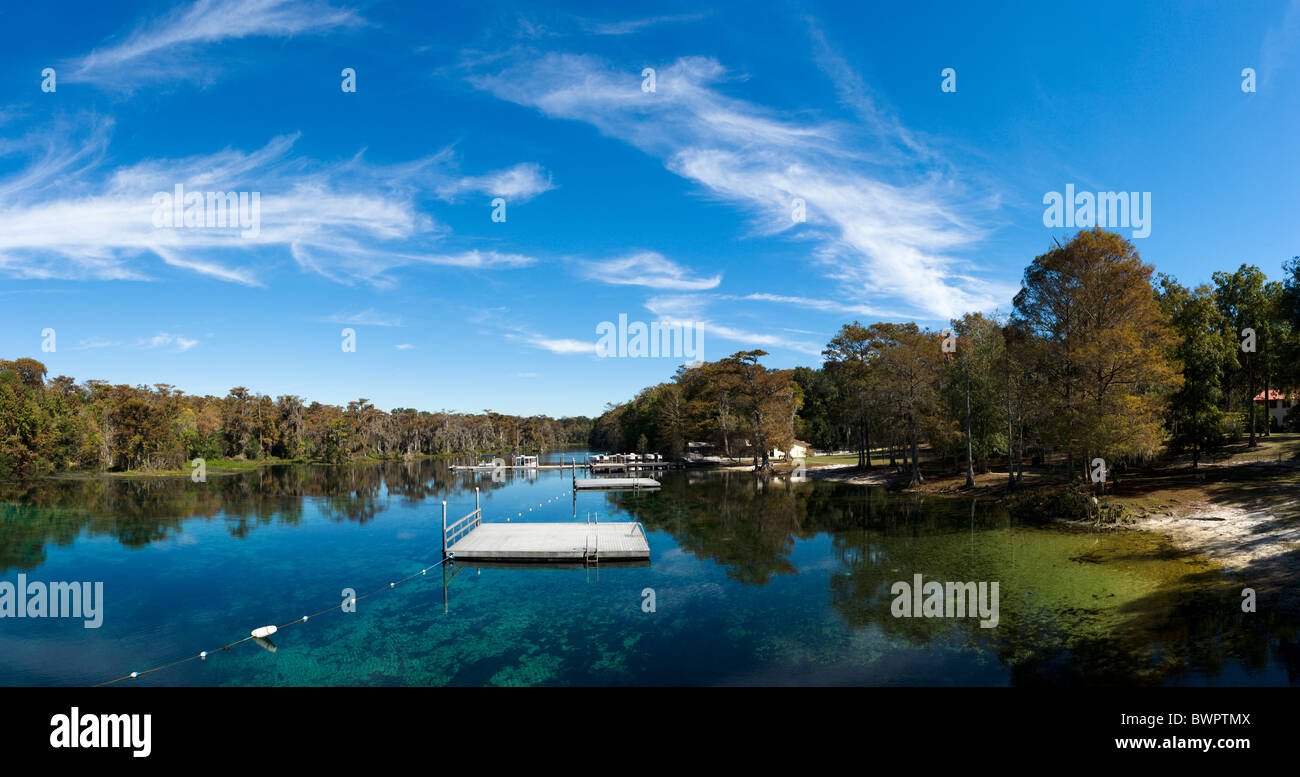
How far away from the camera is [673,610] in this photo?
744 inches

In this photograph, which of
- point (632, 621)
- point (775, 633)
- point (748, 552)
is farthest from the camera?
point (748, 552)

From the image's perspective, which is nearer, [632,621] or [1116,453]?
[632,621]

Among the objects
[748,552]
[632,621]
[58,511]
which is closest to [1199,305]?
[748,552]

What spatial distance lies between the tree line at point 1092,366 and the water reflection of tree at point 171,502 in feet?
141

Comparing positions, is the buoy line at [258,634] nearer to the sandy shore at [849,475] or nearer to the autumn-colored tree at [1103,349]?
the autumn-colored tree at [1103,349]

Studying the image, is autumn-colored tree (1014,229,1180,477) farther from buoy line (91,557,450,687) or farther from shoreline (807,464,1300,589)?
buoy line (91,557,450,687)

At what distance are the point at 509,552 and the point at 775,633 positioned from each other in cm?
1412

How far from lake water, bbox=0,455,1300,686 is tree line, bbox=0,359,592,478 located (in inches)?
1985

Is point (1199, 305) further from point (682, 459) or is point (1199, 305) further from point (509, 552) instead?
point (682, 459)

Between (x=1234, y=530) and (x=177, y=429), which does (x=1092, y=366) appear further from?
(x=177, y=429)

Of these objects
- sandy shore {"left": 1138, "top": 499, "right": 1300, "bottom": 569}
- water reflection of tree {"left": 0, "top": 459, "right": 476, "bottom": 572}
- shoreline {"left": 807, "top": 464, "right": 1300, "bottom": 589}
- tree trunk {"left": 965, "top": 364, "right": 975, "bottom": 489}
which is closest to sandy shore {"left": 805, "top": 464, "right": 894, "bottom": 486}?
tree trunk {"left": 965, "top": 364, "right": 975, "bottom": 489}

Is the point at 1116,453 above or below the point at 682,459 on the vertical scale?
above
